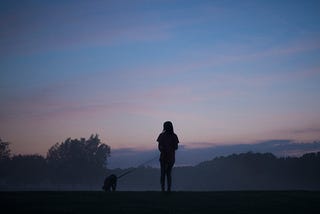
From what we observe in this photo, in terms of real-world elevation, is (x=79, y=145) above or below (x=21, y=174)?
above

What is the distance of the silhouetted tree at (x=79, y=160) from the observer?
129375 mm

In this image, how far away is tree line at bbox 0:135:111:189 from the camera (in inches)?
5123

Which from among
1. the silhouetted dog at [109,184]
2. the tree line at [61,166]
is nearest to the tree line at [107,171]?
the tree line at [61,166]

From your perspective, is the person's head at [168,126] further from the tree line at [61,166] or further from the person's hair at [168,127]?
the tree line at [61,166]

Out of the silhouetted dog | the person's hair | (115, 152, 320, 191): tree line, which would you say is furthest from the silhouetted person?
(115, 152, 320, 191): tree line

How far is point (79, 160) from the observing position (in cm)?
13125

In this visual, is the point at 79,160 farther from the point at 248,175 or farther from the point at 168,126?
the point at 168,126

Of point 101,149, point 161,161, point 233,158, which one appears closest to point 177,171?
point 233,158

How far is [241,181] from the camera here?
137500mm
